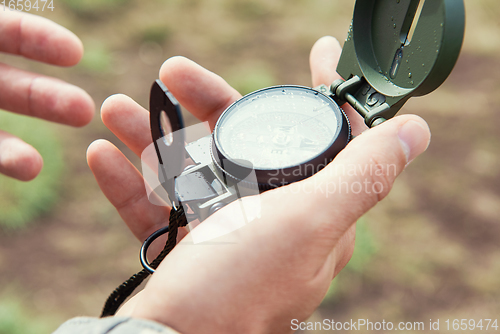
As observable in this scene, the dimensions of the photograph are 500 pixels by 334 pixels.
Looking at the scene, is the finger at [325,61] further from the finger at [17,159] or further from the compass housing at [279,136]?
the finger at [17,159]

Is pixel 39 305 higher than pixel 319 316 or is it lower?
higher

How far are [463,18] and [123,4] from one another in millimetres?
2720

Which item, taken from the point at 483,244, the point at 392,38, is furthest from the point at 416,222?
the point at 392,38

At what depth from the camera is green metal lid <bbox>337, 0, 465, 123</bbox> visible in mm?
948

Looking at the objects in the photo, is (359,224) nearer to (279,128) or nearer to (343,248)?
(343,248)

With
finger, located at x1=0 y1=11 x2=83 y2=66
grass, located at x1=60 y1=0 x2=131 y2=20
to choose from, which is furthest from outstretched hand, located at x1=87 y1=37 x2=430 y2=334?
grass, located at x1=60 y1=0 x2=131 y2=20

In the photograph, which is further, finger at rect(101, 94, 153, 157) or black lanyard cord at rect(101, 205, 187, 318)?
finger at rect(101, 94, 153, 157)

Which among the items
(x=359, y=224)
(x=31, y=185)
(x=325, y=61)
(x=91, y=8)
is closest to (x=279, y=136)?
(x=325, y=61)

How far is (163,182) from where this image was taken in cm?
104

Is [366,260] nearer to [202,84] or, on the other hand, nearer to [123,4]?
[202,84]

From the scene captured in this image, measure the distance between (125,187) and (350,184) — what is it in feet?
2.78

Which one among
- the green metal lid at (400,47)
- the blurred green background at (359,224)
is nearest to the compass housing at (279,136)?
the green metal lid at (400,47)

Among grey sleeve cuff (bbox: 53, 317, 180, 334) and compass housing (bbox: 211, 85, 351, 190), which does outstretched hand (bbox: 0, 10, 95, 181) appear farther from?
grey sleeve cuff (bbox: 53, 317, 180, 334)

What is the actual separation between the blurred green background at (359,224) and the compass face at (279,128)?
3.13 ft
